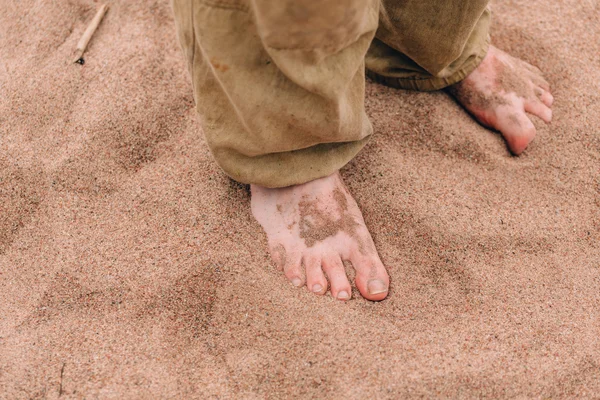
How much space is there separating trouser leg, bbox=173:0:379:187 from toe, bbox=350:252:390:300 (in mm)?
281

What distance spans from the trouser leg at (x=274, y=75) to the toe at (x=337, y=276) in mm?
240

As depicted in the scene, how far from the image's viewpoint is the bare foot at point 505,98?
155 centimetres

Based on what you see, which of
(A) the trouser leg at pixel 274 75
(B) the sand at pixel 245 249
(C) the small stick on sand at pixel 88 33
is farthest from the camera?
(C) the small stick on sand at pixel 88 33

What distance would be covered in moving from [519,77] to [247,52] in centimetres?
104

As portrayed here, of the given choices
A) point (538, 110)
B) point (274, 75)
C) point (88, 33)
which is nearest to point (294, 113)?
point (274, 75)

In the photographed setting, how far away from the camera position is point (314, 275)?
1.28 m

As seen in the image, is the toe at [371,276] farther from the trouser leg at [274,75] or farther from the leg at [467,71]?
the leg at [467,71]

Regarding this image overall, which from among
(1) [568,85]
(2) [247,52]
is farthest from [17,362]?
(1) [568,85]

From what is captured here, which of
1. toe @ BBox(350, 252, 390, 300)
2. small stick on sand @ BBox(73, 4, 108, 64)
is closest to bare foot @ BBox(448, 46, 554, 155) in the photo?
toe @ BBox(350, 252, 390, 300)

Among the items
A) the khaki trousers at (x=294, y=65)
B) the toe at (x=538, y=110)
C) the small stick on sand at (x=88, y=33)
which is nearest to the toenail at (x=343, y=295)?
the khaki trousers at (x=294, y=65)

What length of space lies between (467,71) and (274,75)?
830 mm

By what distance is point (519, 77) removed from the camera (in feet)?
5.41

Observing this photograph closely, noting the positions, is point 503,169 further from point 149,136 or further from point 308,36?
point 149,136

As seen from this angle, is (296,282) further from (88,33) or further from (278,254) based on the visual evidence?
(88,33)
